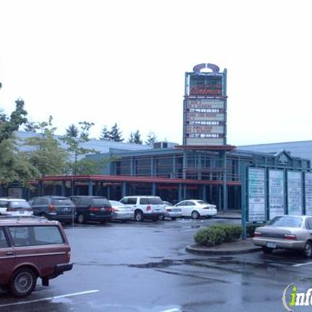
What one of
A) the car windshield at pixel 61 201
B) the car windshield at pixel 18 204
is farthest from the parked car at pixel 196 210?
the car windshield at pixel 18 204

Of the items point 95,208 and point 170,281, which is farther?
point 95,208

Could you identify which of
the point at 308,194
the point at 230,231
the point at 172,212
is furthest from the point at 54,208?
the point at 308,194

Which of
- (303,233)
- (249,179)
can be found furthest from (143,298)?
(249,179)

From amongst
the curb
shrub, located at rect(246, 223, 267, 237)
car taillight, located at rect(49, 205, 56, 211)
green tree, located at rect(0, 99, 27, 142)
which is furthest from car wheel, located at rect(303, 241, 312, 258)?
car taillight, located at rect(49, 205, 56, 211)

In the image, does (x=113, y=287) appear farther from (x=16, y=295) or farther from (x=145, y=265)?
(x=145, y=265)

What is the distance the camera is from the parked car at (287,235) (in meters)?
16.2

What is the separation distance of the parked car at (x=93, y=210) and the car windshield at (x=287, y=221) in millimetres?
14737

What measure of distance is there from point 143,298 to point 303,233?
27.1 feet

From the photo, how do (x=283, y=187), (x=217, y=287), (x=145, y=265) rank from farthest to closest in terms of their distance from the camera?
(x=283, y=187)
(x=145, y=265)
(x=217, y=287)

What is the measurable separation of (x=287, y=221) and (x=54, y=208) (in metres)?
14.9

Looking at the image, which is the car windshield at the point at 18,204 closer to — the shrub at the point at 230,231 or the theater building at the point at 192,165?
the shrub at the point at 230,231

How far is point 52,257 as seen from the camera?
10.4 meters

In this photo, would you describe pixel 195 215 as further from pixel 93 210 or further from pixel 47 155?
pixel 47 155

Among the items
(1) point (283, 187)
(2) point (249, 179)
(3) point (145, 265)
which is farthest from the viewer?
(1) point (283, 187)
